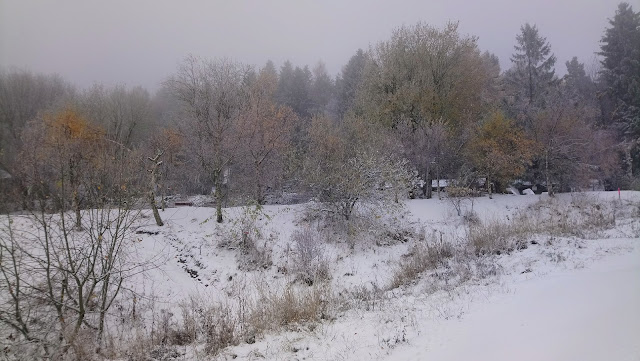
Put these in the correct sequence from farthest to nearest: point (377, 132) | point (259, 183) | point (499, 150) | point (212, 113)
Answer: point (499, 150), point (377, 132), point (259, 183), point (212, 113)

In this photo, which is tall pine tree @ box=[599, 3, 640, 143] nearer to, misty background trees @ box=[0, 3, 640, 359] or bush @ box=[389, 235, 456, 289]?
misty background trees @ box=[0, 3, 640, 359]

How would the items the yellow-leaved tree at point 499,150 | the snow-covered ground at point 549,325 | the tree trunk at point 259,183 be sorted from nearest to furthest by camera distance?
the snow-covered ground at point 549,325, the tree trunk at point 259,183, the yellow-leaved tree at point 499,150

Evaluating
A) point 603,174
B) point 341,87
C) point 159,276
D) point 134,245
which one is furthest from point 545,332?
point 341,87

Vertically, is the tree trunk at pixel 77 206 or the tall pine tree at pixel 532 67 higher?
the tall pine tree at pixel 532 67

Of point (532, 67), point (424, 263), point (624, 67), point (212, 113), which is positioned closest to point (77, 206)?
point (424, 263)

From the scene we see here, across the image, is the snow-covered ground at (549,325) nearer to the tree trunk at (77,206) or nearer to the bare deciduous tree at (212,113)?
the tree trunk at (77,206)

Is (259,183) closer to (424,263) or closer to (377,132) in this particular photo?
(377,132)

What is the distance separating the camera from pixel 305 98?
46031 mm

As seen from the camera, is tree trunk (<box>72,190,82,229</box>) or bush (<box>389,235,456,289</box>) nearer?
tree trunk (<box>72,190,82,229</box>)

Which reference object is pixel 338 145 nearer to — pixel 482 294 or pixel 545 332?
pixel 482 294

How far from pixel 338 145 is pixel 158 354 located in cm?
1618

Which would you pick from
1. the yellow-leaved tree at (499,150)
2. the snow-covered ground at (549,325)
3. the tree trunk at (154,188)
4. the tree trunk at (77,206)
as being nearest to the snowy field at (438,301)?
the snow-covered ground at (549,325)

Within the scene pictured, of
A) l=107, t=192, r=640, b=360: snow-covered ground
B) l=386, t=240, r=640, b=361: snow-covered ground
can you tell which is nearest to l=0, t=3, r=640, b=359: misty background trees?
l=107, t=192, r=640, b=360: snow-covered ground

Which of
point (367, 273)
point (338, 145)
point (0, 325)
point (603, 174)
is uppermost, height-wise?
point (338, 145)
